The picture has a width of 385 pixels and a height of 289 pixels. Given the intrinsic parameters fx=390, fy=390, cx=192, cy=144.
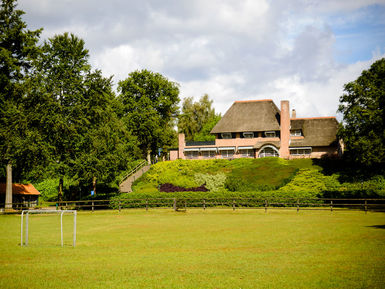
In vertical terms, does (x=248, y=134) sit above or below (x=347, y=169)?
above

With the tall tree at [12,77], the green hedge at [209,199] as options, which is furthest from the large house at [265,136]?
the tall tree at [12,77]

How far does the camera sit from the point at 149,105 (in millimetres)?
69562

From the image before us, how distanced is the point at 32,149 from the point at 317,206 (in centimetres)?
2764

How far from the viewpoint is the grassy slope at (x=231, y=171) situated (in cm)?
5369

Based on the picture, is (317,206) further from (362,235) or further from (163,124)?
(163,124)

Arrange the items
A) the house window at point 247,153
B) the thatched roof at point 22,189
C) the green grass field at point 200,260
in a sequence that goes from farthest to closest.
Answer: the house window at point 247,153
the thatched roof at point 22,189
the green grass field at point 200,260

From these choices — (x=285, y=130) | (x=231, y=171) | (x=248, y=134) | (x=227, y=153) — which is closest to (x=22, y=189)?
(x=231, y=171)

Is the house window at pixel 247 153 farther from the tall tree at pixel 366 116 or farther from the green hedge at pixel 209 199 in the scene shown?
the green hedge at pixel 209 199

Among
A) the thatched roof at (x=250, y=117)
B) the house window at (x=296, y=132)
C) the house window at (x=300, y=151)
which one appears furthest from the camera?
the thatched roof at (x=250, y=117)

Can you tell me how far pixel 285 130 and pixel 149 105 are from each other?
2445 cm

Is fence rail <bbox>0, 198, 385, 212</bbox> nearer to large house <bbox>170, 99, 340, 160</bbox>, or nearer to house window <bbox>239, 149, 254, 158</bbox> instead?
large house <bbox>170, 99, 340, 160</bbox>

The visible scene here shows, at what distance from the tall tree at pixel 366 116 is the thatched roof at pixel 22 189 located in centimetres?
4461

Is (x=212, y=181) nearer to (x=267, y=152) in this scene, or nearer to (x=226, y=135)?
(x=267, y=152)

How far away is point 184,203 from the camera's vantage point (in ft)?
126
